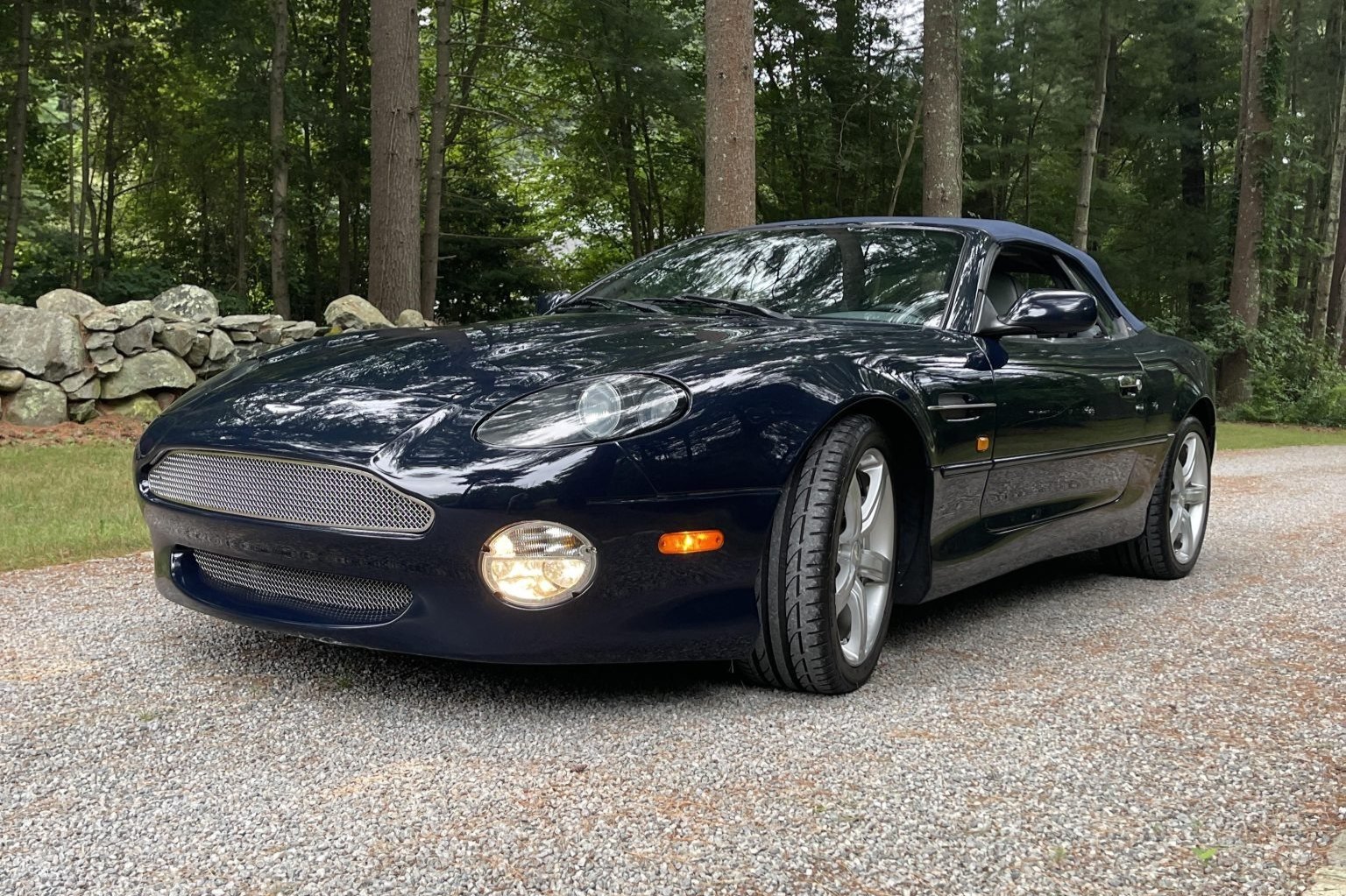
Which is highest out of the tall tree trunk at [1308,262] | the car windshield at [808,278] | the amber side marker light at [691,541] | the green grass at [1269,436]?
the tall tree trunk at [1308,262]

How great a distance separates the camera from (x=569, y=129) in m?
24.3

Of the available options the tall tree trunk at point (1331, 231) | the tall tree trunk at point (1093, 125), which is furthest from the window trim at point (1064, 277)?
the tall tree trunk at point (1331, 231)

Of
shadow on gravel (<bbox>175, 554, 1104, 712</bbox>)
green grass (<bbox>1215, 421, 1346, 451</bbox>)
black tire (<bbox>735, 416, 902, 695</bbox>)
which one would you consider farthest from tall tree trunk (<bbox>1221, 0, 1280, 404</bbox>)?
black tire (<bbox>735, 416, 902, 695</bbox>)

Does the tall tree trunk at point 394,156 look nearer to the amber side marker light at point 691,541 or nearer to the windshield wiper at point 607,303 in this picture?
the windshield wiper at point 607,303

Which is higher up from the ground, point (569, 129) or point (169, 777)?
point (569, 129)

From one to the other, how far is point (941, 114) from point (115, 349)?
28.5ft

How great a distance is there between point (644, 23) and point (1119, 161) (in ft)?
50.2

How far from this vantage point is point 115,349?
10.2m

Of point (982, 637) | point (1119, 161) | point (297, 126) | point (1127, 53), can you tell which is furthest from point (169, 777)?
point (1119, 161)

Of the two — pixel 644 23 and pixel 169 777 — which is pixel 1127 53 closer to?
pixel 644 23

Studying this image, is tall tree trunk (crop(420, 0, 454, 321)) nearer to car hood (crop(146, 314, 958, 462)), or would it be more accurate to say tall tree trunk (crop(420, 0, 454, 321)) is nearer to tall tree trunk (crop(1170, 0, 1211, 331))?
car hood (crop(146, 314, 958, 462))

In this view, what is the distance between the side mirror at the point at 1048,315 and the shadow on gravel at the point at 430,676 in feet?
3.37

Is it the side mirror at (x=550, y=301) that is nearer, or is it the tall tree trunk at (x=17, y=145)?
the side mirror at (x=550, y=301)

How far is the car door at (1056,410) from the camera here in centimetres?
370
